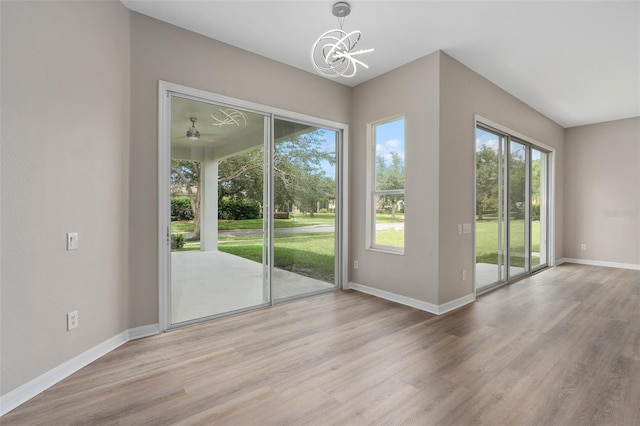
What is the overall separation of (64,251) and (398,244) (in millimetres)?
3367

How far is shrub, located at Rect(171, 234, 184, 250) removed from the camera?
3.04 metres

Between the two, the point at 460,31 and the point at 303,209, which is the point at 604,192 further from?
the point at 303,209

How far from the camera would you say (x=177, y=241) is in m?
3.08

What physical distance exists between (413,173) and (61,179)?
10.8 feet

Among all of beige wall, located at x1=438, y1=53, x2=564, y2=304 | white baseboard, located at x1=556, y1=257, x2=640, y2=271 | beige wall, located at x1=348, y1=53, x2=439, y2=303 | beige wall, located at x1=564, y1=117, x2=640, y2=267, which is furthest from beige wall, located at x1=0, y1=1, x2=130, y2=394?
beige wall, located at x1=564, y1=117, x2=640, y2=267

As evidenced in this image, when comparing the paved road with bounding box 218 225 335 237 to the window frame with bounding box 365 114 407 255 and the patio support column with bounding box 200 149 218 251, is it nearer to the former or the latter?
the patio support column with bounding box 200 149 218 251

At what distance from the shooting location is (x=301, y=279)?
4.04 metres

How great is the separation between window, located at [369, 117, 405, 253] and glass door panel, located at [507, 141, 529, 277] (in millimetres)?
2201

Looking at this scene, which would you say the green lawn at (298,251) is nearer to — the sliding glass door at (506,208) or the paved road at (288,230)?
the paved road at (288,230)

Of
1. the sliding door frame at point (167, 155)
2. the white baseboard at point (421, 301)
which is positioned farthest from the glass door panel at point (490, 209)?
the sliding door frame at point (167, 155)

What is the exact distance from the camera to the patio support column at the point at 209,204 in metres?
3.24

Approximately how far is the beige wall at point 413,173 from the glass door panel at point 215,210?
4.83 ft

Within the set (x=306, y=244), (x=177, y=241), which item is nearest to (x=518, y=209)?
(x=306, y=244)

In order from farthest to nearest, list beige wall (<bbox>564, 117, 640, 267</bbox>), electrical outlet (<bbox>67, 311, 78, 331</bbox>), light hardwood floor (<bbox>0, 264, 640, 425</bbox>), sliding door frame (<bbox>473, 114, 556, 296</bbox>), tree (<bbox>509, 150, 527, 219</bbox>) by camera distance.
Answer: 1. beige wall (<bbox>564, 117, 640, 267</bbox>)
2. tree (<bbox>509, 150, 527, 219</bbox>)
3. sliding door frame (<bbox>473, 114, 556, 296</bbox>)
4. electrical outlet (<bbox>67, 311, 78, 331</bbox>)
5. light hardwood floor (<bbox>0, 264, 640, 425</bbox>)
